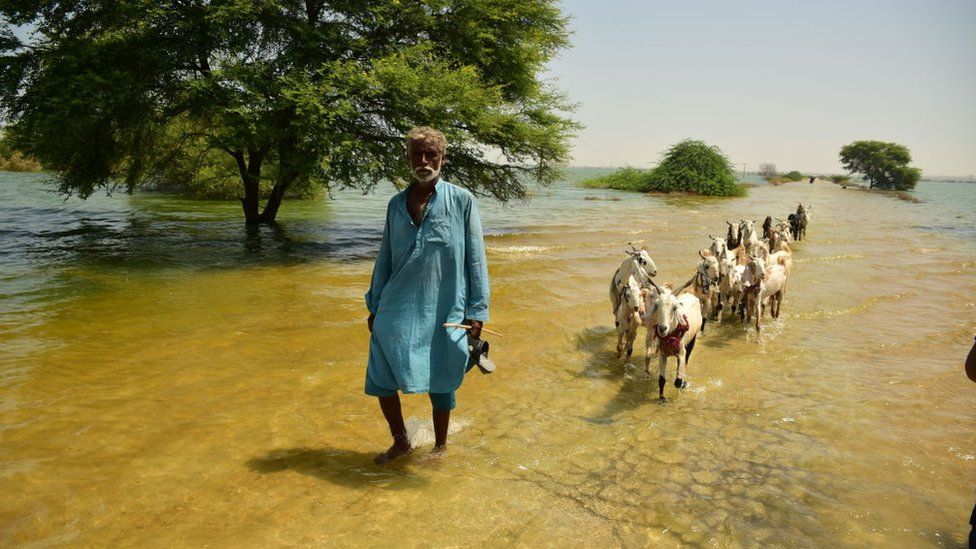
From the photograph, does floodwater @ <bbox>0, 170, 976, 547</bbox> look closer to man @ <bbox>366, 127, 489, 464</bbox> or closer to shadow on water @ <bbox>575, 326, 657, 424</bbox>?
shadow on water @ <bbox>575, 326, 657, 424</bbox>

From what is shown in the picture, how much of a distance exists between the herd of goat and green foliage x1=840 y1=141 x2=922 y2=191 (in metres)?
89.1

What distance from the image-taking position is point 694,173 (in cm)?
5291

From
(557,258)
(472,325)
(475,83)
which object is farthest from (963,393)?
(475,83)

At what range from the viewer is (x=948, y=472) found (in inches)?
183

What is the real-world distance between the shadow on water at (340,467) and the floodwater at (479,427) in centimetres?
2

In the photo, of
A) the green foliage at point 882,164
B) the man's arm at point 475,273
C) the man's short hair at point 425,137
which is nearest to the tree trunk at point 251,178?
the man's short hair at point 425,137

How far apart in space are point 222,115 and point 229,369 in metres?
10.1

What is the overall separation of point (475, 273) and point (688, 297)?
13.5ft

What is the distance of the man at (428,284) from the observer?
3869mm

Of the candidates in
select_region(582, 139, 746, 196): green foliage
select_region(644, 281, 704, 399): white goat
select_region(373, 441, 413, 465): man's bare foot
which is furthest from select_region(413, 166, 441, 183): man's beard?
select_region(582, 139, 746, 196): green foliage

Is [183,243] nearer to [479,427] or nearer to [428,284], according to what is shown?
[479,427]

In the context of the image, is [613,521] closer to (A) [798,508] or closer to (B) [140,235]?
(A) [798,508]

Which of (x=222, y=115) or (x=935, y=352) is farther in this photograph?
(x=222, y=115)

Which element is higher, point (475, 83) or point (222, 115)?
point (475, 83)
